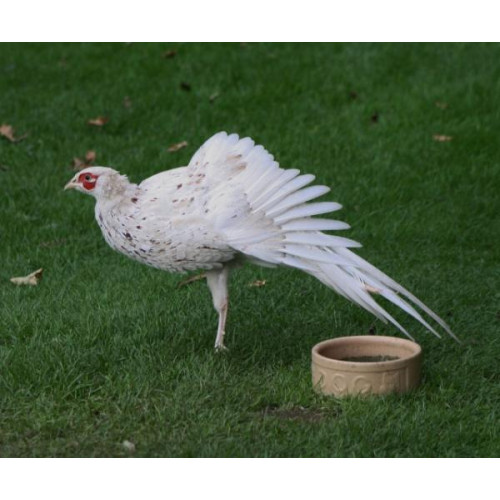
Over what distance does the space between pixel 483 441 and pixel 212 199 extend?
1.72m

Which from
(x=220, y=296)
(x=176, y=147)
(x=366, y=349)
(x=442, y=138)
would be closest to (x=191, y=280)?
(x=220, y=296)

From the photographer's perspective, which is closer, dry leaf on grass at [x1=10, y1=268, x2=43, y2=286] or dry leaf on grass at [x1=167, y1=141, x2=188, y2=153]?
dry leaf on grass at [x1=10, y1=268, x2=43, y2=286]

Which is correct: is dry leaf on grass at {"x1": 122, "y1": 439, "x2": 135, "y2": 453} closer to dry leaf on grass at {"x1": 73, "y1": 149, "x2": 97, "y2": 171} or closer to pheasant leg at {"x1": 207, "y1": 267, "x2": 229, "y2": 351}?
pheasant leg at {"x1": 207, "y1": 267, "x2": 229, "y2": 351}

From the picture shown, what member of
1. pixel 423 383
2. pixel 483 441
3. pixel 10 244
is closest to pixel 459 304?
pixel 423 383

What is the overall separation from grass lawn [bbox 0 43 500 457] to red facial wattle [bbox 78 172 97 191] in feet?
2.73

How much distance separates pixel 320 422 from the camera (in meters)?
4.90

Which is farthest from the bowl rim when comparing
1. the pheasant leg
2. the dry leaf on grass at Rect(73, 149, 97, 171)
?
the dry leaf on grass at Rect(73, 149, 97, 171)

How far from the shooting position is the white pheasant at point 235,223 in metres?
5.10

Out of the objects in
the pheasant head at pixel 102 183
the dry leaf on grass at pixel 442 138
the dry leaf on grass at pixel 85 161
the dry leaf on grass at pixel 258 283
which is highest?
the dry leaf on grass at pixel 442 138

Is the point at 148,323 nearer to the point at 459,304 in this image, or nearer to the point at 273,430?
the point at 273,430

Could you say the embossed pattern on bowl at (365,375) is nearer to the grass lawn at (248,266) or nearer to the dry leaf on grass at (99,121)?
the grass lawn at (248,266)

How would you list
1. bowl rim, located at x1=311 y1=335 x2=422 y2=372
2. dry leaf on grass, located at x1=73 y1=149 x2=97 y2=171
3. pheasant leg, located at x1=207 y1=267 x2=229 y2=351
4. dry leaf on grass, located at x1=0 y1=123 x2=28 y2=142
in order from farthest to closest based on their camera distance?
dry leaf on grass, located at x1=0 y1=123 x2=28 y2=142 < dry leaf on grass, located at x1=73 y1=149 x2=97 y2=171 < pheasant leg, located at x1=207 y1=267 x2=229 y2=351 < bowl rim, located at x1=311 y1=335 x2=422 y2=372

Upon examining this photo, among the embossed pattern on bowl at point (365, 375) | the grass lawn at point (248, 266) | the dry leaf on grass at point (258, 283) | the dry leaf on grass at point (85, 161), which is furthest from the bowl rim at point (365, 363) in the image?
the dry leaf on grass at point (85, 161)

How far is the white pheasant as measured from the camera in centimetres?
510
